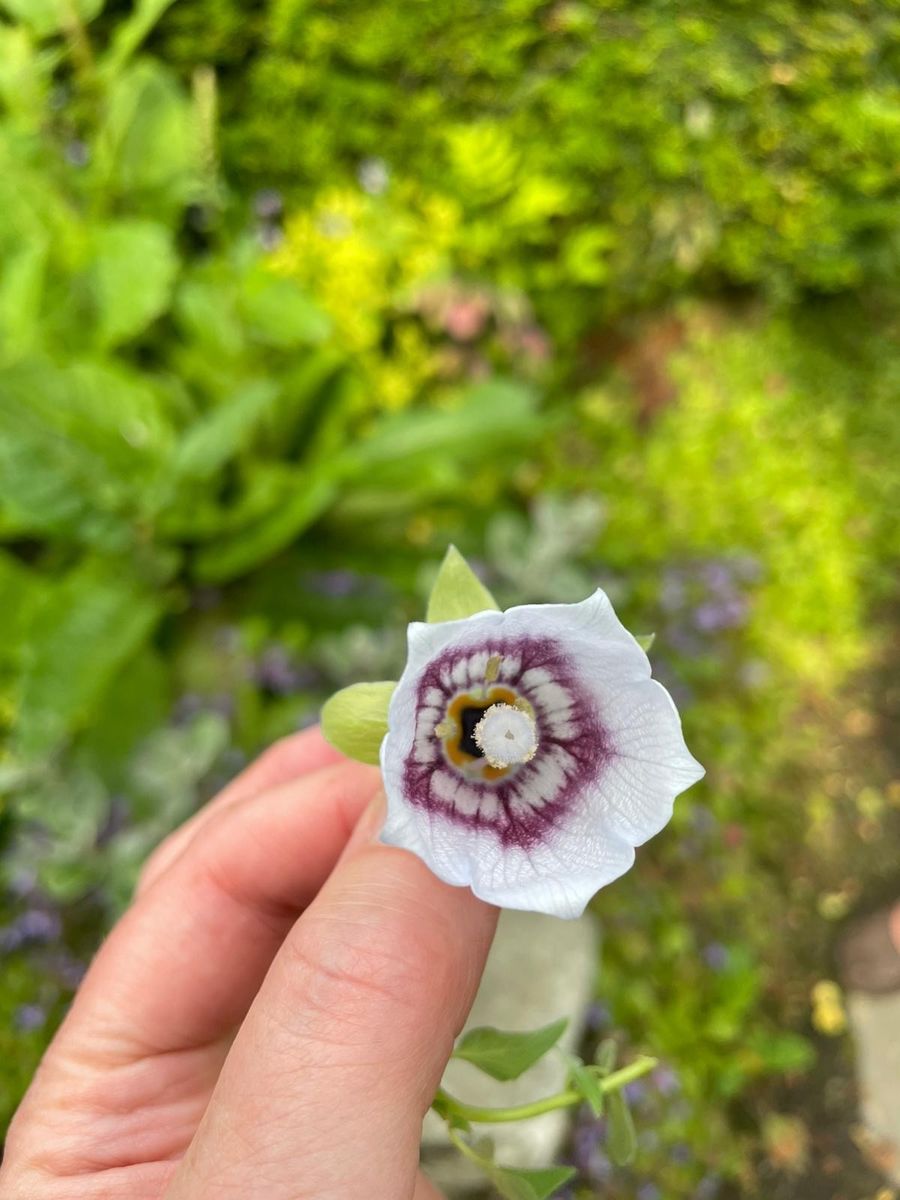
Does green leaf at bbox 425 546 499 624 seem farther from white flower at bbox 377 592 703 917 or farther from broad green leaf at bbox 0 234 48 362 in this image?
broad green leaf at bbox 0 234 48 362

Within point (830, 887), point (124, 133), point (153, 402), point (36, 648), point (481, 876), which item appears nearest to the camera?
point (481, 876)

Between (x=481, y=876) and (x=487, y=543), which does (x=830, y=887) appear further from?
(x=481, y=876)

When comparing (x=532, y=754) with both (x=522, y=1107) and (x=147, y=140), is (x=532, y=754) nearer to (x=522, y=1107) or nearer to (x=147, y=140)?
(x=522, y=1107)

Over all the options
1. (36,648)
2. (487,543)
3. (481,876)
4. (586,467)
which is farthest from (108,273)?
(481,876)

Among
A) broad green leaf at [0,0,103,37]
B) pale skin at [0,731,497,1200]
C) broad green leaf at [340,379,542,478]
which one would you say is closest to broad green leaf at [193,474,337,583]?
broad green leaf at [340,379,542,478]

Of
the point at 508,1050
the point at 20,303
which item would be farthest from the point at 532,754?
the point at 20,303

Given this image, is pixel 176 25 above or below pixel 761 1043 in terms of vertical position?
above

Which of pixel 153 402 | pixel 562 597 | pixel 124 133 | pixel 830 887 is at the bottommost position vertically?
pixel 830 887
